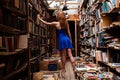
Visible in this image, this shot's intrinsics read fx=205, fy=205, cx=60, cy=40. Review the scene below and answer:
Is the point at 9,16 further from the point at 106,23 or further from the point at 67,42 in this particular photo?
the point at 106,23

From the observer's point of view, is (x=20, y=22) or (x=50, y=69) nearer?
(x=20, y=22)

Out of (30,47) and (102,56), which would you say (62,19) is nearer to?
(30,47)

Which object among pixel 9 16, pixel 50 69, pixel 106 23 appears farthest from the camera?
pixel 50 69

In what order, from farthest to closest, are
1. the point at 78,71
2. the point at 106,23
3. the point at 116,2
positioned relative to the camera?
the point at 106,23, the point at 78,71, the point at 116,2

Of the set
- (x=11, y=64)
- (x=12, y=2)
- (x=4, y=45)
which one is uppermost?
(x=12, y=2)

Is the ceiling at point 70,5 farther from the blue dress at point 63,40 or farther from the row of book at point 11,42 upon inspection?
the row of book at point 11,42

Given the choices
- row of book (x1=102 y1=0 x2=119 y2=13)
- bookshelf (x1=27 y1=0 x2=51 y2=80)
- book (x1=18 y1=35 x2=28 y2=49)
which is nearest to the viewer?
book (x1=18 y1=35 x2=28 y2=49)

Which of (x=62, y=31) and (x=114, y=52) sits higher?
(x=62, y=31)

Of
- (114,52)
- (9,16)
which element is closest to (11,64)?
(9,16)

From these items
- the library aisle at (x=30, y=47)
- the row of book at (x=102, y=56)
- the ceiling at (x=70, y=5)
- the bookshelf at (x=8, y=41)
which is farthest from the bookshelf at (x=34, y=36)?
the ceiling at (x=70, y=5)

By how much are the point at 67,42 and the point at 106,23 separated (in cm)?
89

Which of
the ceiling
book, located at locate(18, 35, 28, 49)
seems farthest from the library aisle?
the ceiling

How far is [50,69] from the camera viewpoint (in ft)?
16.5

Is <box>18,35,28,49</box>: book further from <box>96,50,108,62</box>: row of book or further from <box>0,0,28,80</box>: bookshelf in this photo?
<box>96,50,108,62</box>: row of book
